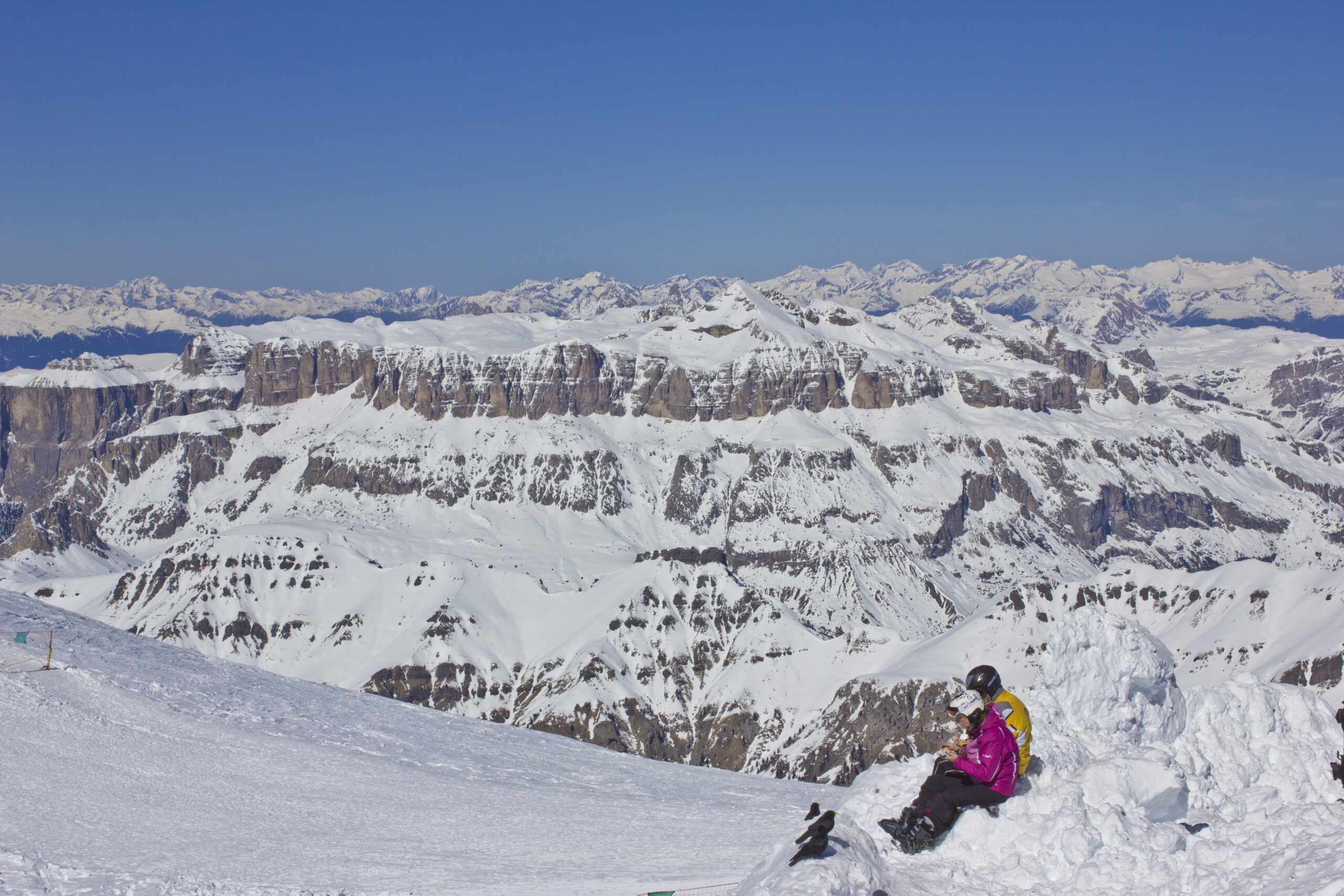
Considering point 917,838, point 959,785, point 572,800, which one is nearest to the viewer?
point 917,838

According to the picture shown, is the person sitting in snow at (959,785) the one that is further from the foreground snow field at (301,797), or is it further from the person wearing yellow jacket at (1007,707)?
the foreground snow field at (301,797)

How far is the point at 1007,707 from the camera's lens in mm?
→ 15648

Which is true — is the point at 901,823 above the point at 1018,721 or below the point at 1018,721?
below

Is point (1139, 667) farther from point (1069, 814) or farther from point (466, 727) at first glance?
point (466, 727)

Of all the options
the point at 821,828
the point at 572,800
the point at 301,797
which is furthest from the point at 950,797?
the point at 301,797

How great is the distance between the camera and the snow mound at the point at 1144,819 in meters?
12.9

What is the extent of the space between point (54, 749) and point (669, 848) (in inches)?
598

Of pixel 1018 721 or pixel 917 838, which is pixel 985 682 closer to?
pixel 1018 721

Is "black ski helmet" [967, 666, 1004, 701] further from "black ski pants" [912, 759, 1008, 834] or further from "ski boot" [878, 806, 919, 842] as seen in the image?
"ski boot" [878, 806, 919, 842]

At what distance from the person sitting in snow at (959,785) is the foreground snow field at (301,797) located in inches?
273

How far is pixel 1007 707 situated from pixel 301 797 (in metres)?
17.6

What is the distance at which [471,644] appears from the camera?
196 metres

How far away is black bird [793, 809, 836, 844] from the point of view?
13438mm

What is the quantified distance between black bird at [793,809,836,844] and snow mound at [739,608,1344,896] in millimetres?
302
